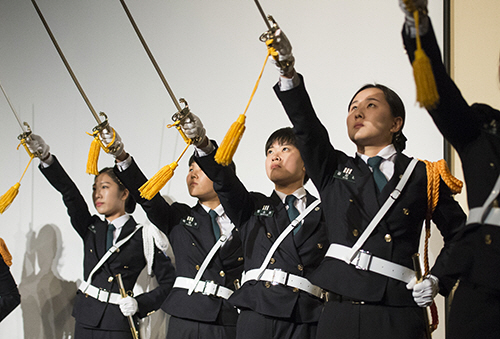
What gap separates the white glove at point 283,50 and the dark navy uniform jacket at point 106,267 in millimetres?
1707

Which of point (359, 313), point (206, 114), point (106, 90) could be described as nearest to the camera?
point (359, 313)

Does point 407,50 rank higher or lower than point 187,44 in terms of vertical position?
lower

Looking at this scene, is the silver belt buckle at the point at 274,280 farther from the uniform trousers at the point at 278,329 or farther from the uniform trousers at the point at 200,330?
the uniform trousers at the point at 200,330

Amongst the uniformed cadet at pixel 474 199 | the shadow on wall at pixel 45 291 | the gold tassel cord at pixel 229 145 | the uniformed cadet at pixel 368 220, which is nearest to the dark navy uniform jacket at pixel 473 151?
the uniformed cadet at pixel 474 199

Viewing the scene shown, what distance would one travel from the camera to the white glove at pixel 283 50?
1.62 m

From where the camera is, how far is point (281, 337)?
2039 mm

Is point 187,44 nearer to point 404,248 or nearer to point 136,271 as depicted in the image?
point 136,271

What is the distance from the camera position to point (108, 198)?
10.4 ft

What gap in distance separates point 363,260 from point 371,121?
0.48m

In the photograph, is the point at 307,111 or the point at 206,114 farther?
the point at 206,114

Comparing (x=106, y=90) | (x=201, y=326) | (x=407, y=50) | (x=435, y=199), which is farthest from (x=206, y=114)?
(x=407, y=50)

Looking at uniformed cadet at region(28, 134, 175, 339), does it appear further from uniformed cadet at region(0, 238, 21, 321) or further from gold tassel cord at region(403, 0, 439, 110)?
gold tassel cord at region(403, 0, 439, 110)

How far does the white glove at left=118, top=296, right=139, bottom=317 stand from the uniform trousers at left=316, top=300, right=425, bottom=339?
1.42m

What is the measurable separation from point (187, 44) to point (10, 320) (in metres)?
2.32
